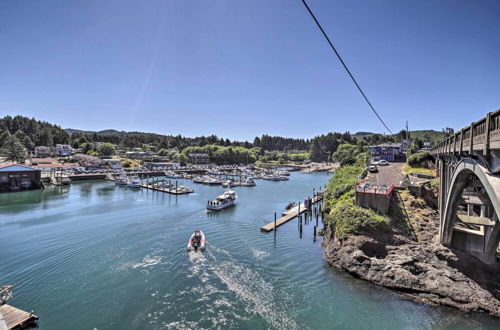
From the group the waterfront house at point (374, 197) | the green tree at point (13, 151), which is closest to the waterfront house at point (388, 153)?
the waterfront house at point (374, 197)

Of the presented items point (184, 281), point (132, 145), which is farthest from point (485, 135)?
point (132, 145)

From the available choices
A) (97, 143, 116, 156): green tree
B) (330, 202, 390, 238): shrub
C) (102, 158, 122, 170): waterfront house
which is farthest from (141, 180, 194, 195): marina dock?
(97, 143, 116, 156): green tree

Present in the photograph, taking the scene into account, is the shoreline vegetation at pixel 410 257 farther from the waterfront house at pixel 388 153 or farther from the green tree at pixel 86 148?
the green tree at pixel 86 148

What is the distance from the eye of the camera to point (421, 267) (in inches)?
795

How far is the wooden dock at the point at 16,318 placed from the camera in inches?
579

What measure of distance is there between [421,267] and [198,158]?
13974cm

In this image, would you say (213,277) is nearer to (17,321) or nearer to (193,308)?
(193,308)

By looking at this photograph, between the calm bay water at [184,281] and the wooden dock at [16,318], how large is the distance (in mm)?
871

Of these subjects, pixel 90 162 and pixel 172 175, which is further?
pixel 90 162

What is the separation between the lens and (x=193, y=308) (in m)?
17.8

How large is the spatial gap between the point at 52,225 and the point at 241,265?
98.9 feet

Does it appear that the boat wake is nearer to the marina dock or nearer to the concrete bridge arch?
the concrete bridge arch

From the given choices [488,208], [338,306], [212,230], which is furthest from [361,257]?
[212,230]

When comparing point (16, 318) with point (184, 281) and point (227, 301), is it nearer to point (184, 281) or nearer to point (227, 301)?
point (184, 281)
